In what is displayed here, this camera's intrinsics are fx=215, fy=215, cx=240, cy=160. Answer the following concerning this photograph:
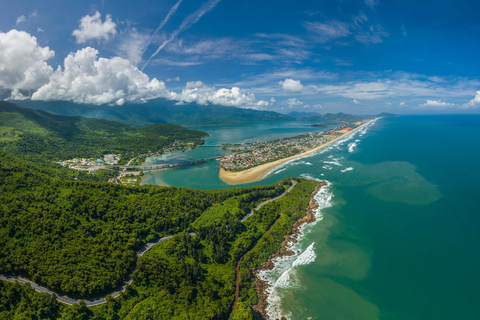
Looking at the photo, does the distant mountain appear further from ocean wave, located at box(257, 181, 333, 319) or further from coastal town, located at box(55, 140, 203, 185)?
ocean wave, located at box(257, 181, 333, 319)

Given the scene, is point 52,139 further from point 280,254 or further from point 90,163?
point 280,254

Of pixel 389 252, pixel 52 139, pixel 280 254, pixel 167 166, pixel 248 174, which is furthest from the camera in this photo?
pixel 52 139

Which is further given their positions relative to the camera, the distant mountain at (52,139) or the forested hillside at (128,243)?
the distant mountain at (52,139)

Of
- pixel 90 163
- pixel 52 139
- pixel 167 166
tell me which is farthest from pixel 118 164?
pixel 52 139

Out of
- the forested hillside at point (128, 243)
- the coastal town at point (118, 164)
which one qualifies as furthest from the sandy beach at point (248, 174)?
the coastal town at point (118, 164)

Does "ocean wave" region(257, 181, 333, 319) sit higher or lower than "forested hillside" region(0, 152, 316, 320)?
lower

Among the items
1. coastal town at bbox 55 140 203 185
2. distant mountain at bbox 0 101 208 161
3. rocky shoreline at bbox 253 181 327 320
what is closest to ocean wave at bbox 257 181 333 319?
rocky shoreline at bbox 253 181 327 320

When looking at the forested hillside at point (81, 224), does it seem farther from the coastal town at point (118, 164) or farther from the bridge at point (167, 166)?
the bridge at point (167, 166)
